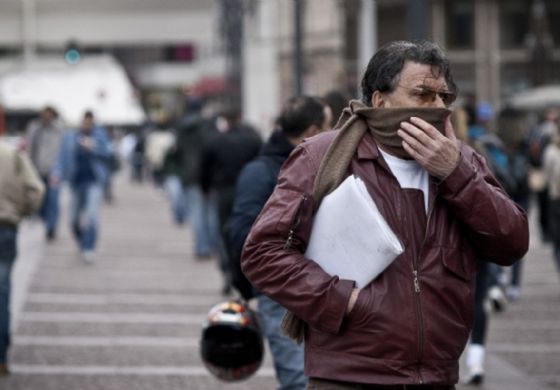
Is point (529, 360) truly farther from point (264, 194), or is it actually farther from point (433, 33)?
point (433, 33)

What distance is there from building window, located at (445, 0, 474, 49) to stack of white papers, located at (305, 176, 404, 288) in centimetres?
5101

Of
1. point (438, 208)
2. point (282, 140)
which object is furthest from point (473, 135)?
point (438, 208)

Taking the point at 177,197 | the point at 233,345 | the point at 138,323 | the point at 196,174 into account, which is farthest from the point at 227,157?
the point at 177,197

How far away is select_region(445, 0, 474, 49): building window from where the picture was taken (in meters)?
55.3

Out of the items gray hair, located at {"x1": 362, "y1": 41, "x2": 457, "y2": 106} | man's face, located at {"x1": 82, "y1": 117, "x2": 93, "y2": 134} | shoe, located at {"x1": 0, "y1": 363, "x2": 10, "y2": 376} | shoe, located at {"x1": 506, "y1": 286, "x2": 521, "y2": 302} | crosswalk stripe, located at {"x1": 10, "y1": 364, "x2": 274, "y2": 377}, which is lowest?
shoe, located at {"x1": 506, "y1": 286, "x2": 521, "y2": 302}

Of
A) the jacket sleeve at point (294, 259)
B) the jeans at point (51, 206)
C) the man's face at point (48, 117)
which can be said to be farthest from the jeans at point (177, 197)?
the jacket sleeve at point (294, 259)

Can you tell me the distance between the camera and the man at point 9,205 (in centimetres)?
1033

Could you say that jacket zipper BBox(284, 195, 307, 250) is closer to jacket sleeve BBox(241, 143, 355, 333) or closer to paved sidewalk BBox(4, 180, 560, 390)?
jacket sleeve BBox(241, 143, 355, 333)

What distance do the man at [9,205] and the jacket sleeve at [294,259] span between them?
5.62 metres

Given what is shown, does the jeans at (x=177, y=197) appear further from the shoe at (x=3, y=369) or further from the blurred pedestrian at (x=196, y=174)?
the shoe at (x=3, y=369)

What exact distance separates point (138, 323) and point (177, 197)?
1301 cm

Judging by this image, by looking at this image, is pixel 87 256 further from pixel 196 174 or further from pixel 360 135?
pixel 360 135

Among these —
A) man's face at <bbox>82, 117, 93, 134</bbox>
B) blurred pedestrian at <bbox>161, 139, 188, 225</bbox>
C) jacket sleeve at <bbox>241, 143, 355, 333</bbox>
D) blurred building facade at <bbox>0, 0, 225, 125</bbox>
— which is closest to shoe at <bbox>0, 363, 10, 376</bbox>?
jacket sleeve at <bbox>241, 143, 355, 333</bbox>

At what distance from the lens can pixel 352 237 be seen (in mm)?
4801
